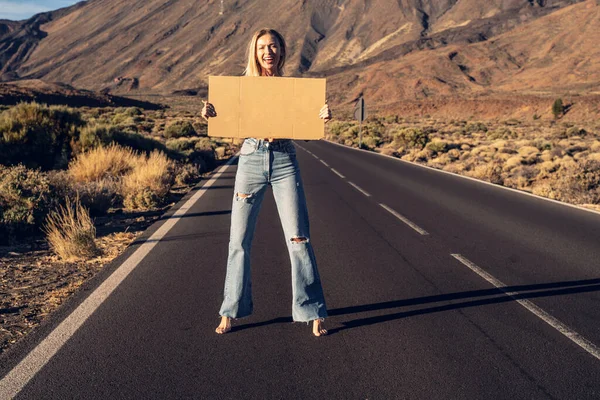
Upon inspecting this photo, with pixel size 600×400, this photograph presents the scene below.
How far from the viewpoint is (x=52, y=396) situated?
3500mm

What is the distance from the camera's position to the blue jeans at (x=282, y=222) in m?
4.36

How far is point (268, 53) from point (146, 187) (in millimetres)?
8076

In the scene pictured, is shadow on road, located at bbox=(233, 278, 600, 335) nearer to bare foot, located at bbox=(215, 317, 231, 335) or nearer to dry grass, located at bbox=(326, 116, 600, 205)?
bare foot, located at bbox=(215, 317, 231, 335)

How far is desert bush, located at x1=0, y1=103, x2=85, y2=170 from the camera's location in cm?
1476

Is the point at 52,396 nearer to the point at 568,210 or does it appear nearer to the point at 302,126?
the point at 302,126

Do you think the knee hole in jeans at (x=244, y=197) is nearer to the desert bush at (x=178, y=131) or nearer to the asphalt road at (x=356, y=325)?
the asphalt road at (x=356, y=325)

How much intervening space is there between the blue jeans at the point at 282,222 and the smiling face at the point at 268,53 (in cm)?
57

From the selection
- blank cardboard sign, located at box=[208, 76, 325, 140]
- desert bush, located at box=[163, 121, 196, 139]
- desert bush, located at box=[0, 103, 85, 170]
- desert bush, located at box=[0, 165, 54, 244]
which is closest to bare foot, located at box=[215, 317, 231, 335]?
blank cardboard sign, located at box=[208, 76, 325, 140]

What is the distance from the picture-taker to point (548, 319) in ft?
16.4

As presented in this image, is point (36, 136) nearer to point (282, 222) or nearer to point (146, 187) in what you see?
point (146, 187)

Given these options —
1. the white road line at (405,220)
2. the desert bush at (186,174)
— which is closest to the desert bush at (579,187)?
the white road line at (405,220)

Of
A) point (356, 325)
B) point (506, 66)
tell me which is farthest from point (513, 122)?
point (356, 325)

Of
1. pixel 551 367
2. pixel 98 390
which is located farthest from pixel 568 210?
pixel 98 390

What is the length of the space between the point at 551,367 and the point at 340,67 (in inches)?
6487
